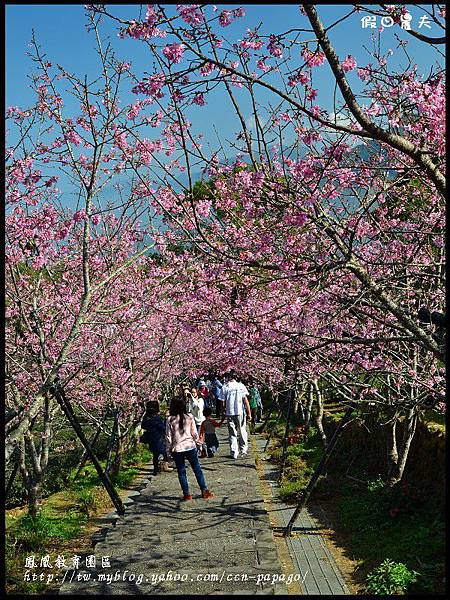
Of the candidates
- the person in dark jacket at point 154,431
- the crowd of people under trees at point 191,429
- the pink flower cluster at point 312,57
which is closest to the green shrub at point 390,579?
the crowd of people under trees at point 191,429

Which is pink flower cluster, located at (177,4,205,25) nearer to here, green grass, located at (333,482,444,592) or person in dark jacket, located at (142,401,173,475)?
green grass, located at (333,482,444,592)

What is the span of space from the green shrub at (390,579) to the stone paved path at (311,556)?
0.36 metres

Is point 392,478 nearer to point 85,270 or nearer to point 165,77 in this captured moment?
point 85,270

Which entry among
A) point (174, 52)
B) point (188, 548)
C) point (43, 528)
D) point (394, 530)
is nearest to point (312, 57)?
point (174, 52)

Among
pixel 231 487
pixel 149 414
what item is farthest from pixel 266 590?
pixel 149 414

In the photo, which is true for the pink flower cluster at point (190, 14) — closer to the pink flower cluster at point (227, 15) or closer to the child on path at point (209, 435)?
the pink flower cluster at point (227, 15)

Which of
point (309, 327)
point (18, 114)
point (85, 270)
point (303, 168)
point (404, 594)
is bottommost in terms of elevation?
point (404, 594)

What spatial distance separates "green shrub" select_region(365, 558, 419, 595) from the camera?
6164 mm

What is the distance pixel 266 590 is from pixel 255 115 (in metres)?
Result: 4.26

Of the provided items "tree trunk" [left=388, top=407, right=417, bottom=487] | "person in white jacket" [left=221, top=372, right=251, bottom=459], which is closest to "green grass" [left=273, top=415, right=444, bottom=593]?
"tree trunk" [left=388, top=407, right=417, bottom=487]

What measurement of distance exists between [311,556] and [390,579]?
1669 mm

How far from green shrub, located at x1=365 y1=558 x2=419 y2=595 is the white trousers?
23.0 ft

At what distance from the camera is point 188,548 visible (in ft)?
24.0

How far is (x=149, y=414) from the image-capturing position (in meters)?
13.3
